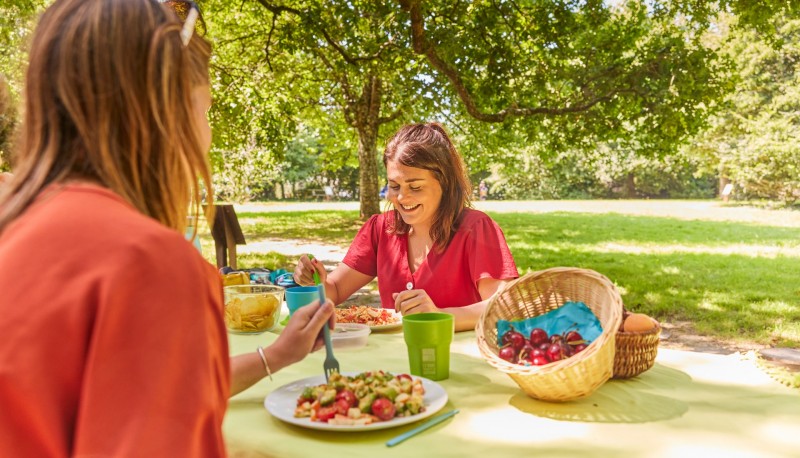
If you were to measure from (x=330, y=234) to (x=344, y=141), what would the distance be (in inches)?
125

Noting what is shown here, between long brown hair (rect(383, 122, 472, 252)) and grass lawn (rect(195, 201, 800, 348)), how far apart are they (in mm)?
4230

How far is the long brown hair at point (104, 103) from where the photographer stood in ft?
2.69

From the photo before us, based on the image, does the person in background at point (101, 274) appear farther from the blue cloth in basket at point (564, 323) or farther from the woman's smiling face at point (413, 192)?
the woman's smiling face at point (413, 192)

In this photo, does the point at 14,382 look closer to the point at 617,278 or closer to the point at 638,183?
the point at 617,278

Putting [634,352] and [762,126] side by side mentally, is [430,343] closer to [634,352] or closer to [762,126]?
[634,352]

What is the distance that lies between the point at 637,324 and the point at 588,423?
1.21 feet

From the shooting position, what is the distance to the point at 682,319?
6910mm

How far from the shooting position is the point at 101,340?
2.21 feet

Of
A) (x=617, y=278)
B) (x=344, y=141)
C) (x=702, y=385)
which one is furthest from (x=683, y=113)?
(x=344, y=141)

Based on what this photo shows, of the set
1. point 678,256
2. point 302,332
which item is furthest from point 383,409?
point 678,256

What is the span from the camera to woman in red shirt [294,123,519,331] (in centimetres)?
282

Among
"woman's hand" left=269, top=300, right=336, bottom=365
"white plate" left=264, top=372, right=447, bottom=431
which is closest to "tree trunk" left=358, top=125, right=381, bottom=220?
"white plate" left=264, top=372, right=447, bottom=431

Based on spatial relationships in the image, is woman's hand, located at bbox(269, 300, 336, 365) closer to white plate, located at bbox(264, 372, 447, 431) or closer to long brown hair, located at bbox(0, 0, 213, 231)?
white plate, located at bbox(264, 372, 447, 431)

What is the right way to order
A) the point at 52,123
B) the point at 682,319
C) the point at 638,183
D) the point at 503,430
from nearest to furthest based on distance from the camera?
the point at 52,123
the point at 503,430
the point at 682,319
the point at 638,183
